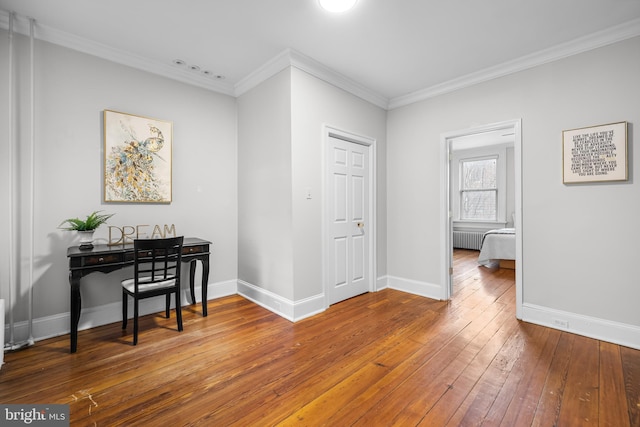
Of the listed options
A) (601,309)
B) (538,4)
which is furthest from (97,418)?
(538,4)

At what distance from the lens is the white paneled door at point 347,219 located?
351 centimetres

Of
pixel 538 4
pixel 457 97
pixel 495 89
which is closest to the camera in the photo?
pixel 538 4

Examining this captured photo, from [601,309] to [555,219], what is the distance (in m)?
0.88

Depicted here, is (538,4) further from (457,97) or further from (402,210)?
(402,210)

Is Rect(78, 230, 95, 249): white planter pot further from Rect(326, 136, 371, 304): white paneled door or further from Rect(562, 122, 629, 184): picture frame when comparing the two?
Rect(562, 122, 629, 184): picture frame

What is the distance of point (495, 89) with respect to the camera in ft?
10.8

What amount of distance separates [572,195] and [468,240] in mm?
5279

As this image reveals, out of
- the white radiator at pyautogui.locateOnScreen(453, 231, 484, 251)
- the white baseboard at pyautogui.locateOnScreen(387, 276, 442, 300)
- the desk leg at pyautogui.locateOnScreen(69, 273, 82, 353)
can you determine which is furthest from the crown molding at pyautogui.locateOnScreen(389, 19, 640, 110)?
the white radiator at pyautogui.locateOnScreen(453, 231, 484, 251)

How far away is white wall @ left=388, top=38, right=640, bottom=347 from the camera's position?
8.35 feet

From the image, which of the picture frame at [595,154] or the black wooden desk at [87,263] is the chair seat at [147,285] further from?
the picture frame at [595,154]

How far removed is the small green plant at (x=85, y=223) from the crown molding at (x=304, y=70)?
219cm

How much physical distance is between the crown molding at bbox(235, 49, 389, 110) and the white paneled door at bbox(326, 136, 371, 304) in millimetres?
661

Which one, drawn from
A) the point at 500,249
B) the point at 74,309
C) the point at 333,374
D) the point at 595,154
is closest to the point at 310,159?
the point at 333,374

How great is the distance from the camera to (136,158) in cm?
310
